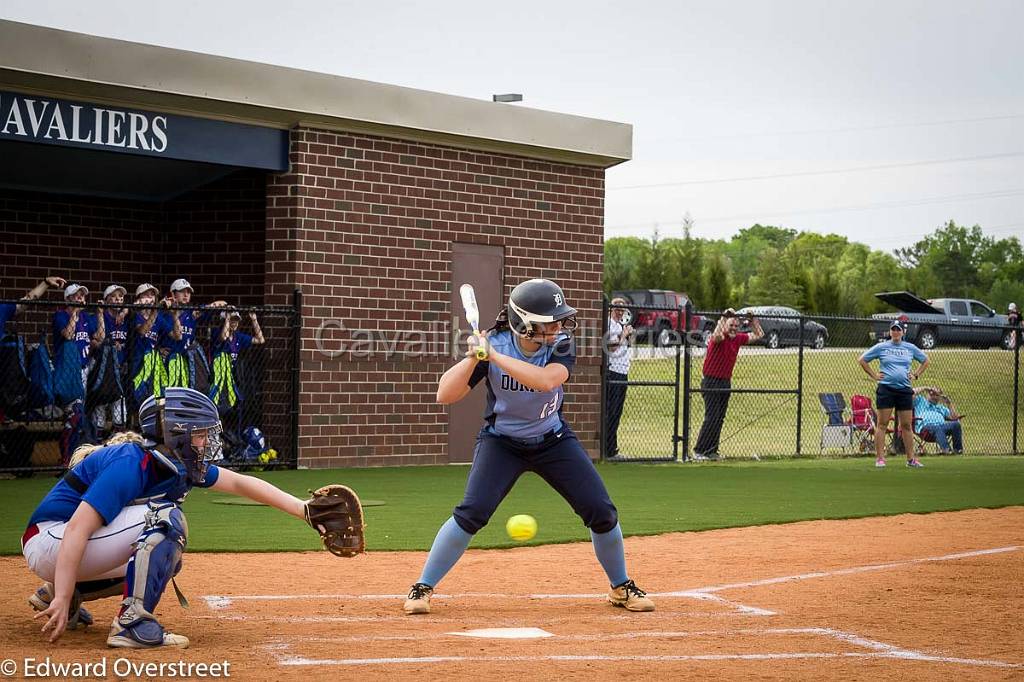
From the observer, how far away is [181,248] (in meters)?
19.3

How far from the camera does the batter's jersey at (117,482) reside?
599 centimetres

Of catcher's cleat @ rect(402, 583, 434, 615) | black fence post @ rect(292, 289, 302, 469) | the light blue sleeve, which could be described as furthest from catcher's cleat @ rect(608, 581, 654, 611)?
the light blue sleeve

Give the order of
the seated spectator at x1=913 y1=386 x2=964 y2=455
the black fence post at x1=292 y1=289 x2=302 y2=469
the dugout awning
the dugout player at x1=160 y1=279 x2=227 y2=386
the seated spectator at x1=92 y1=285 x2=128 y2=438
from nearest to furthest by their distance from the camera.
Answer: the dugout awning < the seated spectator at x1=92 y1=285 x2=128 y2=438 < the dugout player at x1=160 y1=279 x2=227 y2=386 < the black fence post at x1=292 y1=289 x2=302 y2=469 < the seated spectator at x1=913 y1=386 x2=964 y2=455

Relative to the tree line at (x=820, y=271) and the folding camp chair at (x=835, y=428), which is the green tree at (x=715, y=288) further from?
the folding camp chair at (x=835, y=428)

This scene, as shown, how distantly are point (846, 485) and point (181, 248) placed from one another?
10.1m

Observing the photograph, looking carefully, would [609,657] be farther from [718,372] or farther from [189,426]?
[718,372]

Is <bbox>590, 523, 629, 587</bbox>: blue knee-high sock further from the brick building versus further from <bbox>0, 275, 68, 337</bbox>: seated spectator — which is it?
the brick building

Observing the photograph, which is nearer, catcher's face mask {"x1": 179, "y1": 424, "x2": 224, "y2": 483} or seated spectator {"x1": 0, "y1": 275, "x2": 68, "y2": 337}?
catcher's face mask {"x1": 179, "y1": 424, "x2": 224, "y2": 483}

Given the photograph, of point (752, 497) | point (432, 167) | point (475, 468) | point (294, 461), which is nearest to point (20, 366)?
point (294, 461)

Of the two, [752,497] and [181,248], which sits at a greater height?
[181,248]

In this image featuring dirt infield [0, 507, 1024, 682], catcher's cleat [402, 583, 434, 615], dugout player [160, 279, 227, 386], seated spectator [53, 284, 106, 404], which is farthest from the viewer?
dugout player [160, 279, 227, 386]

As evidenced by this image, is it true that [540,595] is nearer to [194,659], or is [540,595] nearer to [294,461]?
[194,659]

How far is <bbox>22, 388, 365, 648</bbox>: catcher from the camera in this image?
19.5ft

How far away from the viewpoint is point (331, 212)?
1761 cm
